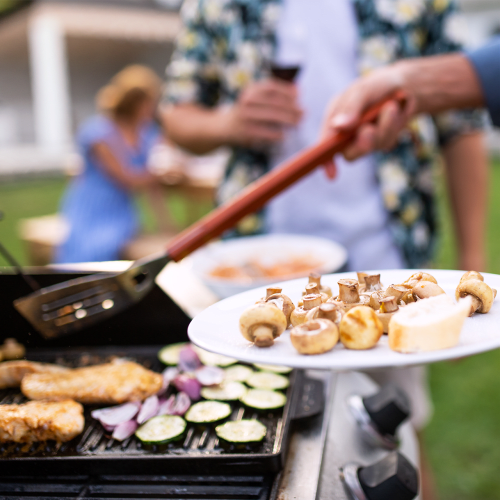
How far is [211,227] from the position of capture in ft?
3.72

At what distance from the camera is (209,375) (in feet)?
4.32

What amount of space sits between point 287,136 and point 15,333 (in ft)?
4.36

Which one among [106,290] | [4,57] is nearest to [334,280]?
[106,290]

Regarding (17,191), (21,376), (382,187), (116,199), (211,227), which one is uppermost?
(211,227)

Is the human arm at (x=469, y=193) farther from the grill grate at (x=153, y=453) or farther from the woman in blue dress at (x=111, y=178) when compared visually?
the woman in blue dress at (x=111, y=178)

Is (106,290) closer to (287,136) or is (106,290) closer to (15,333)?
(15,333)

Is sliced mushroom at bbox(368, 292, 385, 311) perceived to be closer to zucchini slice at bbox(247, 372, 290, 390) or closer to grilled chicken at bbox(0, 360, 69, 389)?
zucchini slice at bbox(247, 372, 290, 390)

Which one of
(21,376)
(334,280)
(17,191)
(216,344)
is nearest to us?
(216,344)

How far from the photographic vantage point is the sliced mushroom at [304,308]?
78 cm

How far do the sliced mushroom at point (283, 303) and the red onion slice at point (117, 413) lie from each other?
1.75 feet

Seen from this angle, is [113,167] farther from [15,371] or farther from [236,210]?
[236,210]

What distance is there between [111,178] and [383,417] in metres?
4.80

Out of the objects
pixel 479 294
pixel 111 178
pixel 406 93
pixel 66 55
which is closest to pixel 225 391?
pixel 479 294

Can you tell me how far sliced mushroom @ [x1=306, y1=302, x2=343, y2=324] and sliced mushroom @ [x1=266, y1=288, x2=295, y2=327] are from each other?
5 cm
